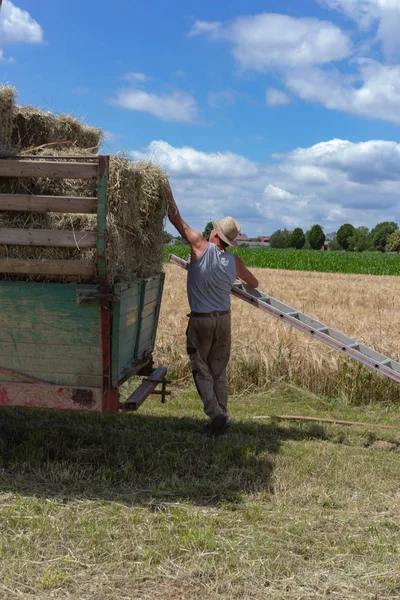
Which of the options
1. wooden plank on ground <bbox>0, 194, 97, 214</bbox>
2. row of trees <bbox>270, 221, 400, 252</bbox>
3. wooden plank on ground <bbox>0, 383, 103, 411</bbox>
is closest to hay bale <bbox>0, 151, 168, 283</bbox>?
wooden plank on ground <bbox>0, 194, 97, 214</bbox>

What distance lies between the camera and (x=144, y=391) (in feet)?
18.2

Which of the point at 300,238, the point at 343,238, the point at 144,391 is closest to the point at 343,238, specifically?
the point at 343,238

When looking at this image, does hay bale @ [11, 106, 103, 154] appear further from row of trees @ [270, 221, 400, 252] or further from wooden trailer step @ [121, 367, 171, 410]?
row of trees @ [270, 221, 400, 252]

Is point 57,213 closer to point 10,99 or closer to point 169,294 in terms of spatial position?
point 10,99

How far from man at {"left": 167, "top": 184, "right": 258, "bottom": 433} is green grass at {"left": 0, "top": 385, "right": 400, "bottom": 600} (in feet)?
1.65

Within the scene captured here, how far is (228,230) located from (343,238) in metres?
136

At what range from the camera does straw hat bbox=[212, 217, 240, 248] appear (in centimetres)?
631

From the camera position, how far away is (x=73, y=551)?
155 inches

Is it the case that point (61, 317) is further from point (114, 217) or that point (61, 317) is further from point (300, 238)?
point (300, 238)

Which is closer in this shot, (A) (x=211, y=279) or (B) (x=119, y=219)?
(B) (x=119, y=219)

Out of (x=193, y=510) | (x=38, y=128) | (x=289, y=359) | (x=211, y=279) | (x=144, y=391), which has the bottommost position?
(x=193, y=510)

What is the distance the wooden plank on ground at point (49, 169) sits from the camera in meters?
4.62

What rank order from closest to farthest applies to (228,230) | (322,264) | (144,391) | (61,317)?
(61,317)
(144,391)
(228,230)
(322,264)

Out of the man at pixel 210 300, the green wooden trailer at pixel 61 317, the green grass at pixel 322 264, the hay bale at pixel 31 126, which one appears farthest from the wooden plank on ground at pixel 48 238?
the green grass at pixel 322 264
